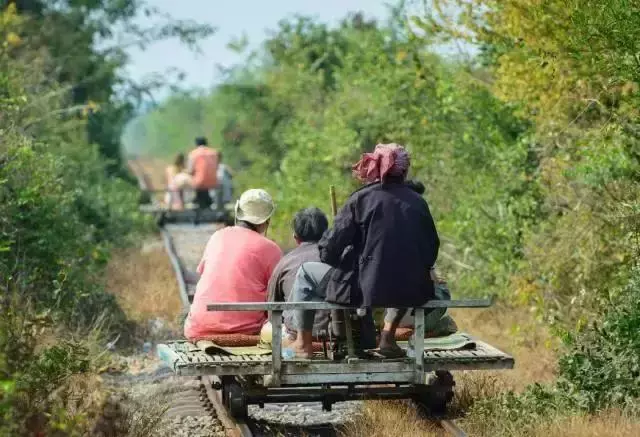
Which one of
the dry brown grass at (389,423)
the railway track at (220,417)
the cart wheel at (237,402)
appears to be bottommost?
the railway track at (220,417)

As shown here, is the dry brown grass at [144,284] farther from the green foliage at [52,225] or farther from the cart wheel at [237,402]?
the cart wheel at [237,402]

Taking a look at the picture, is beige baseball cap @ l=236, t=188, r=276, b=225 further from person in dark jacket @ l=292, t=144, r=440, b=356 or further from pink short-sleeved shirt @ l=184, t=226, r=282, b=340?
person in dark jacket @ l=292, t=144, r=440, b=356

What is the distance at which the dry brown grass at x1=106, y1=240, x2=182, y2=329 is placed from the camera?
17953mm

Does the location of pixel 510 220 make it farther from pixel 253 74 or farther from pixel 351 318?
pixel 253 74

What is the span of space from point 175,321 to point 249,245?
6133 millimetres

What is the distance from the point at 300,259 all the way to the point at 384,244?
968 millimetres

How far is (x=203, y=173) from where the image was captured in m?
31.9

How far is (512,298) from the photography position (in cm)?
1694

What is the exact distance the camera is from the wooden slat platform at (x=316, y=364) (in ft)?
33.2

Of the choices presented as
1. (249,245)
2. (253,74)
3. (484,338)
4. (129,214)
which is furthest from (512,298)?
(253,74)

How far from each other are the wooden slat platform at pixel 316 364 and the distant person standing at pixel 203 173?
836 inches

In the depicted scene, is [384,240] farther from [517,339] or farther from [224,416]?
[517,339]

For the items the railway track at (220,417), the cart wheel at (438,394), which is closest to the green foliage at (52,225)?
the railway track at (220,417)

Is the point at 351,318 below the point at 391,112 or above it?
below
